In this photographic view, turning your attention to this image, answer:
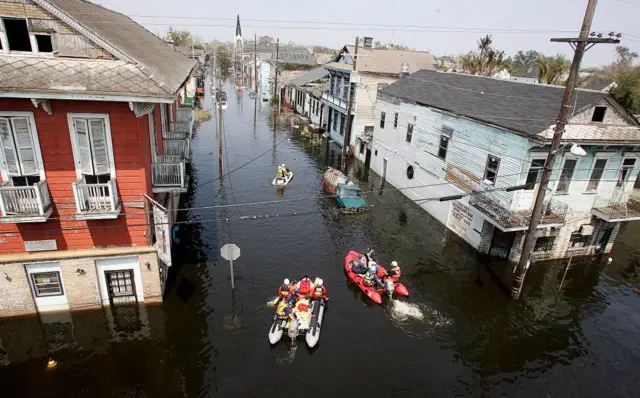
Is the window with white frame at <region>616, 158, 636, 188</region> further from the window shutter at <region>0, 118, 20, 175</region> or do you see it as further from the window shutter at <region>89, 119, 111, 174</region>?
the window shutter at <region>0, 118, 20, 175</region>

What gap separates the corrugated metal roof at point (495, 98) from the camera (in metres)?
19.0

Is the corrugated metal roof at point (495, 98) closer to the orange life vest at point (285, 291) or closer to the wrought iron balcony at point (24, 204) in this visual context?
the orange life vest at point (285, 291)

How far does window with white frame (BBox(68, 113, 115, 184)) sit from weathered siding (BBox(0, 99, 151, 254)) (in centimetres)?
18

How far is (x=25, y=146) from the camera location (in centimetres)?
1278

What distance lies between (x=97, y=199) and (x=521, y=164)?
62.4ft

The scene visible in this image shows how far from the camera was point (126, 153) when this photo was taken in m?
13.4

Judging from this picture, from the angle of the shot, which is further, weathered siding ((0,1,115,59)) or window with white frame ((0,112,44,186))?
window with white frame ((0,112,44,186))

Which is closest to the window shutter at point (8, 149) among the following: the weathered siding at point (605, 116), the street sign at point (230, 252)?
the street sign at point (230, 252)

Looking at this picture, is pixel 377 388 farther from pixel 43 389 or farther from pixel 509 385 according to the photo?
pixel 43 389

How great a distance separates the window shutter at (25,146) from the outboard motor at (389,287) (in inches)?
593

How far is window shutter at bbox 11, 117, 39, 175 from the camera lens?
12523 mm

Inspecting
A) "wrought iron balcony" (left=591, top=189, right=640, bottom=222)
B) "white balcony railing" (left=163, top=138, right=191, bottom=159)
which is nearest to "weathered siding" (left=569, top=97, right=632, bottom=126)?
"wrought iron balcony" (left=591, top=189, right=640, bottom=222)

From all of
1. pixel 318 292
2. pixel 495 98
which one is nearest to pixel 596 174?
pixel 495 98

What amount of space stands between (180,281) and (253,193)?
1226 centimetres
